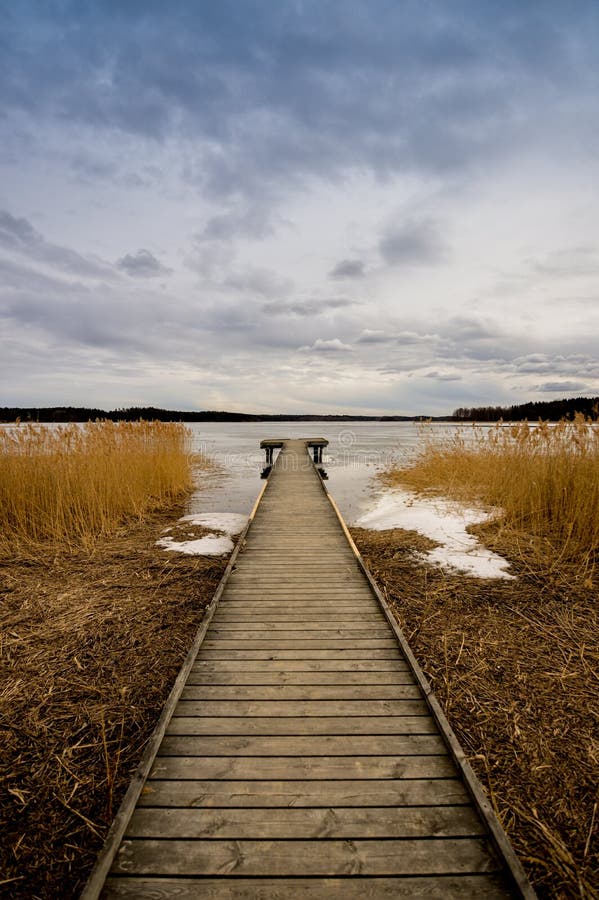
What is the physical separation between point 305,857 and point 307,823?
141 mm

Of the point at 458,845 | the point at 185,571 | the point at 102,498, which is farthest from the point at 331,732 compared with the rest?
the point at 102,498

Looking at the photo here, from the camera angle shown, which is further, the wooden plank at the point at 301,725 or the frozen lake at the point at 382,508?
the frozen lake at the point at 382,508

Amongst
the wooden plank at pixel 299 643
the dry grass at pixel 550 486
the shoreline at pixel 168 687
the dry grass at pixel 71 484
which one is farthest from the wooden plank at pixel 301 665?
the dry grass at pixel 71 484

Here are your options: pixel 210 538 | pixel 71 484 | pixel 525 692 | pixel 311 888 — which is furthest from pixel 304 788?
pixel 71 484

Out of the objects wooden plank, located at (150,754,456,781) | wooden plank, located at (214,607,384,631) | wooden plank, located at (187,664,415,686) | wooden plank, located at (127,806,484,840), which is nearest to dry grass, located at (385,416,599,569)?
wooden plank, located at (214,607,384,631)

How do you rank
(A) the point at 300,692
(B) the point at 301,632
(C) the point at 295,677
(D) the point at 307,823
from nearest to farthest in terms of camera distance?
(D) the point at 307,823 < (A) the point at 300,692 < (C) the point at 295,677 < (B) the point at 301,632

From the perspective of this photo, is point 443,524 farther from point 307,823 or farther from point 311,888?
point 311,888

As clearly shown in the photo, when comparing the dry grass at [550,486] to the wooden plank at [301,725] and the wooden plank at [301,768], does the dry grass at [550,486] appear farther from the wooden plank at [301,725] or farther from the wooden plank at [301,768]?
the wooden plank at [301,768]

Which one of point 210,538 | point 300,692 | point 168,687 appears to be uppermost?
point 300,692

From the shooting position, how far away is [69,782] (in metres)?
2.44

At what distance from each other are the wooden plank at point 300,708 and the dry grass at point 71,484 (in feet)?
14.7

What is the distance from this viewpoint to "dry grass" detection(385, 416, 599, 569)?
19.1 feet

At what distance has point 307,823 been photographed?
1.93 m

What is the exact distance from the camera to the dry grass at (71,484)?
6664 millimetres
